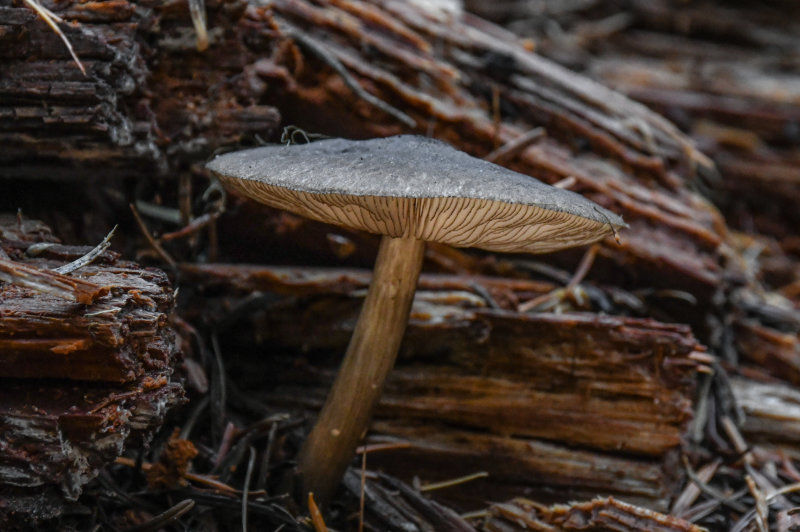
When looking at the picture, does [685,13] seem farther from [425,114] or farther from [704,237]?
[425,114]

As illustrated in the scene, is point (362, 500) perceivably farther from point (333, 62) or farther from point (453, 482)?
point (333, 62)


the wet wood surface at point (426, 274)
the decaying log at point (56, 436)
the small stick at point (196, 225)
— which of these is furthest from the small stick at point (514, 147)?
the decaying log at point (56, 436)

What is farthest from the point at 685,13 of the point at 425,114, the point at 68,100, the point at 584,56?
the point at 68,100

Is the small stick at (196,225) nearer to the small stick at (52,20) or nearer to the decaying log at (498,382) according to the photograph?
the decaying log at (498,382)

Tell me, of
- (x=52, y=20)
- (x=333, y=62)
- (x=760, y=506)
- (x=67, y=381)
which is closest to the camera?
(x=67, y=381)

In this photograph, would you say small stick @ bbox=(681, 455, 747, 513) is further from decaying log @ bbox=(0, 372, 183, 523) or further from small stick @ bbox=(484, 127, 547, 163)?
decaying log @ bbox=(0, 372, 183, 523)

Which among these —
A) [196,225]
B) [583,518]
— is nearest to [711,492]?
[583,518]

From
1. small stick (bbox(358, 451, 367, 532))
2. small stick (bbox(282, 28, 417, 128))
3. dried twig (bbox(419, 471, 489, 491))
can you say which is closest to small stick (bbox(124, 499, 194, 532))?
small stick (bbox(358, 451, 367, 532))
